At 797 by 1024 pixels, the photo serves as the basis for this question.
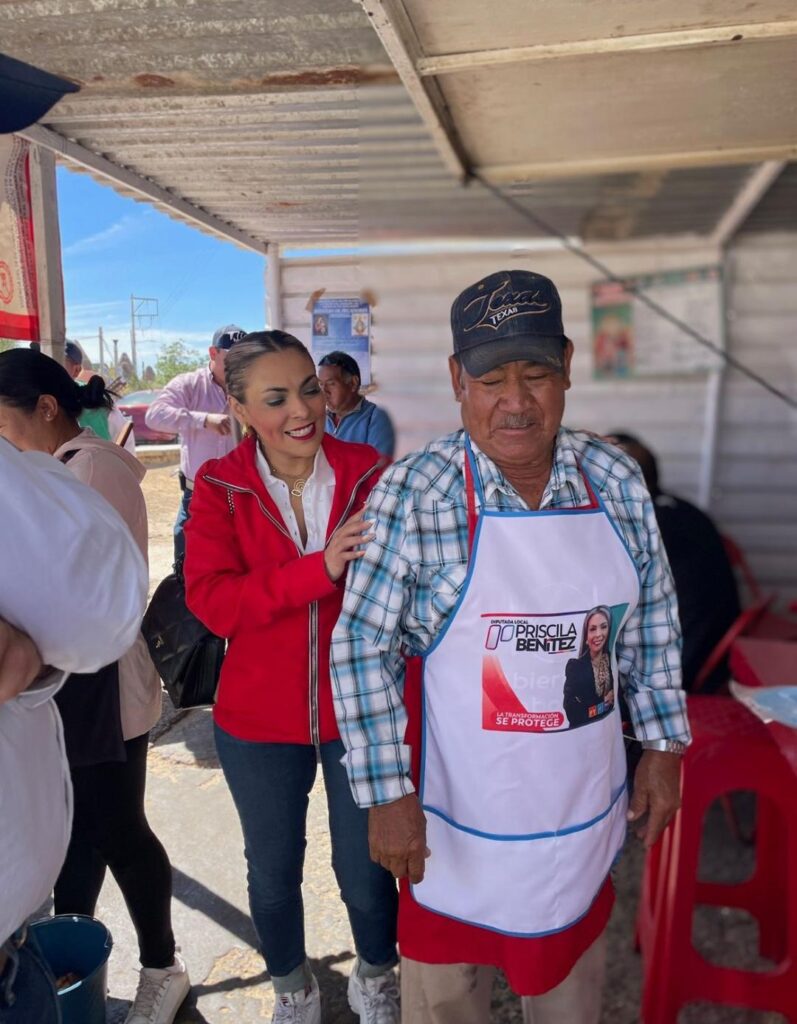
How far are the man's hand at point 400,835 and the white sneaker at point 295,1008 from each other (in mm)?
781

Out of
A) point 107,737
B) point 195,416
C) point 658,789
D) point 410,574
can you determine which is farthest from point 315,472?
point 195,416

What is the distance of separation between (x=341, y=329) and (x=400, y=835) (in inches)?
156

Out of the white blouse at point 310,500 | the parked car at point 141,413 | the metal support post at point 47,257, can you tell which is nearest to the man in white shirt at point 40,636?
the white blouse at point 310,500

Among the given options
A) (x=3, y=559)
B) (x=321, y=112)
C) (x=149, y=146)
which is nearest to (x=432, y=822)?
(x=3, y=559)

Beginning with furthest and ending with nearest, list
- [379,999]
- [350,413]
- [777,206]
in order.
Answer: [350,413] → [777,206] → [379,999]

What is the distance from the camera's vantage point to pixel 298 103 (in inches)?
112

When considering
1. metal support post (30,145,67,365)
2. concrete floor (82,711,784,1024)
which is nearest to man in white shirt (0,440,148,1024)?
concrete floor (82,711,784,1024)

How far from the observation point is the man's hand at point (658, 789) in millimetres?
1405

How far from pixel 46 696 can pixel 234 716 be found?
2.37 feet

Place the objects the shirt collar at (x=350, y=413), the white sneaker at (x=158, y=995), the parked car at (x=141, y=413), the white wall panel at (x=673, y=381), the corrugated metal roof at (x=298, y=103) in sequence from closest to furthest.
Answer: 1. the white sneaker at (x=158, y=995)
2. the corrugated metal roof at (x=298, y=103)
3. the white wall panel at (x=673, y=381)
4. the shirt collar at (x=350, y=413)
5. the parked car at (x=141, y=413)

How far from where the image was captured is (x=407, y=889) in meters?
1.39

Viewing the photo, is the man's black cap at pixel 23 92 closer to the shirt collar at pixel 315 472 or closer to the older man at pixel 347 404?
the shirt collar at pixel 315 472

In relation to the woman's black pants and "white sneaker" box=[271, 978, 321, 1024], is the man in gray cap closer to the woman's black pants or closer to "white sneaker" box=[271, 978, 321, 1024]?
the woman's black pants

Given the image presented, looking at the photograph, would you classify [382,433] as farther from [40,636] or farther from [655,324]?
[40,636]
